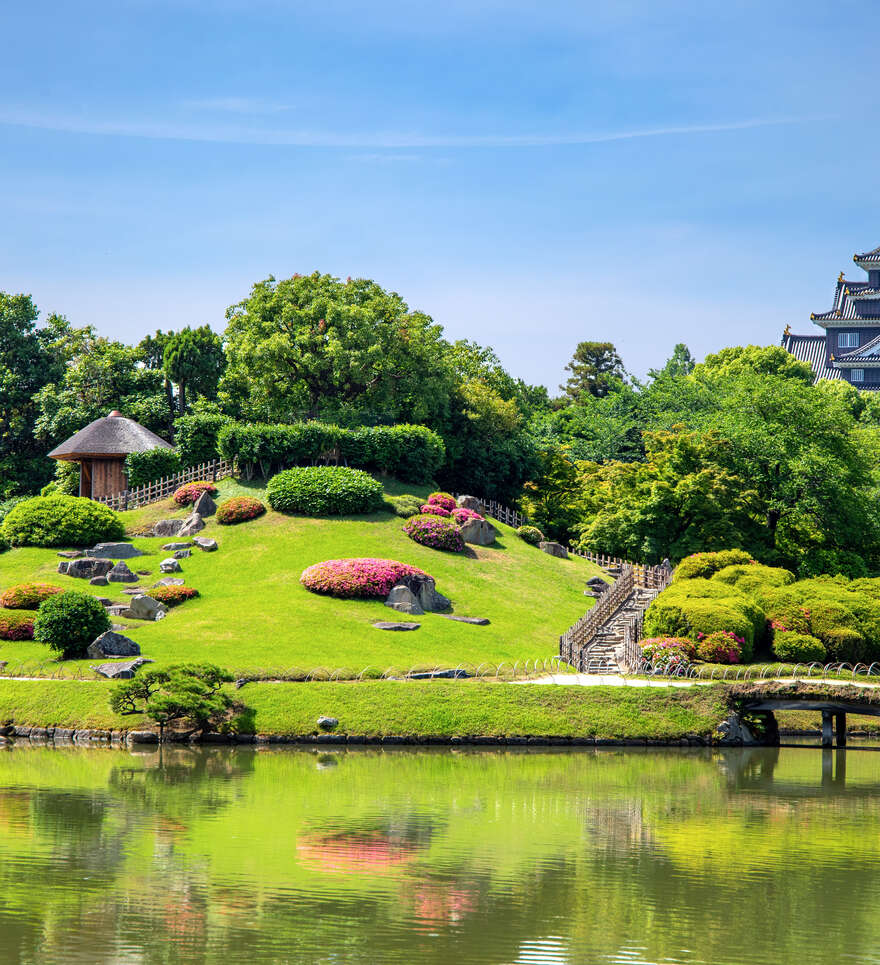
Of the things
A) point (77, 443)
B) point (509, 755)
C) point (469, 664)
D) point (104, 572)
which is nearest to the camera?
point (509, 755)

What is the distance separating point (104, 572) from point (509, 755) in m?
23.3

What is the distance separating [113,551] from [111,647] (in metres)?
13.5

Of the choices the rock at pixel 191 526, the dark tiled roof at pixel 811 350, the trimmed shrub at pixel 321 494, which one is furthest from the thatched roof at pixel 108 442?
the dark tiled roof at pixel 811 350

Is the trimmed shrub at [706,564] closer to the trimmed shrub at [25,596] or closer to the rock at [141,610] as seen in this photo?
the rock at [141,610]

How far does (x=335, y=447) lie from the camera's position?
208ft

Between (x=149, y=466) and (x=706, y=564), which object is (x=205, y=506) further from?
(x=706, y=564)

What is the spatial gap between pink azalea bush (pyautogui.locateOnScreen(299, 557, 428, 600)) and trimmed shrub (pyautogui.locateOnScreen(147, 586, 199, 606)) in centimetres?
495

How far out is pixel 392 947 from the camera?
660 inches

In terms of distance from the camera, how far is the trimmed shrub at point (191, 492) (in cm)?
6056

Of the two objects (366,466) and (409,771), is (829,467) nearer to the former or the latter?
(366,466)

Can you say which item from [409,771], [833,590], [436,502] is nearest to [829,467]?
[833,590]

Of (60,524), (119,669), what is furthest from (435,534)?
(119,669)

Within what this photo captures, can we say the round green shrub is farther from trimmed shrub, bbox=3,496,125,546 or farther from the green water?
trimmed shrub, bbox=3,496,125,546

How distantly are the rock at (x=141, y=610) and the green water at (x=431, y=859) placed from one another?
11892 millimetres
